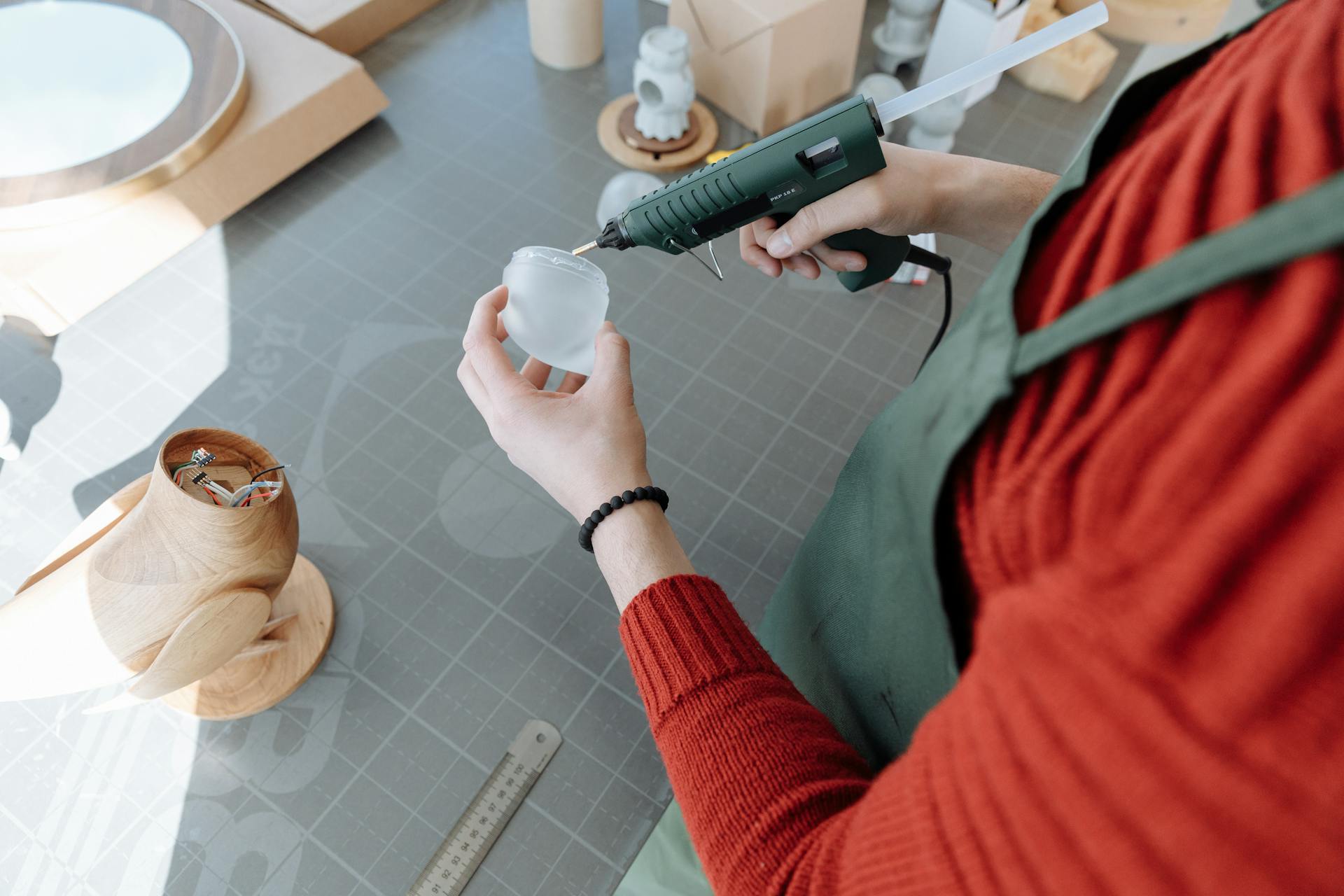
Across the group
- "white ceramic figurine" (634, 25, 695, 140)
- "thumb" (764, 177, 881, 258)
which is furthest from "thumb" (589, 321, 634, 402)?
"white ceramic figurine" (634, 25, 695, 140)

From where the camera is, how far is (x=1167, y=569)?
0.24 meters

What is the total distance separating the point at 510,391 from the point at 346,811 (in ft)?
1.82

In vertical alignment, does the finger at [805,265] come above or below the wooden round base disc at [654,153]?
above

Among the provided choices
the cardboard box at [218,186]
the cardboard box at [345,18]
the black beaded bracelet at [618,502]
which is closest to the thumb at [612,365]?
the black beaded bracelet at [618,502]

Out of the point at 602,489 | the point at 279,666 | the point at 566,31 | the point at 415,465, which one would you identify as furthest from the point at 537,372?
the point at 566,31

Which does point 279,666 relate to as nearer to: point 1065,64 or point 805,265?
point 805,265

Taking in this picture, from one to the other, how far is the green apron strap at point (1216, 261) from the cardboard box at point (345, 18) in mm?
1559

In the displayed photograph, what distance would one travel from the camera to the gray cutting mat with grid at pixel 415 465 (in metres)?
0.85

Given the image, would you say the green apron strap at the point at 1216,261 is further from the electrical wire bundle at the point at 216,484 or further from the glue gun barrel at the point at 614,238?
the electrical wire bundle at the point at 216,484

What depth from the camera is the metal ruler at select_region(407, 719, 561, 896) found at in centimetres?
82

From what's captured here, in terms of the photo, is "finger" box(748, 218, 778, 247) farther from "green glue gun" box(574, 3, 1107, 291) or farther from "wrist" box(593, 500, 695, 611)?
"wrist" box(593, 500, 695, 611)

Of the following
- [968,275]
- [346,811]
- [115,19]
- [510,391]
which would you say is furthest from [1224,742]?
[115,19]

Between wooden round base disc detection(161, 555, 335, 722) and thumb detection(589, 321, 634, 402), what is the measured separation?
528mm

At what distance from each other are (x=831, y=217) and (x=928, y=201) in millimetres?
93
